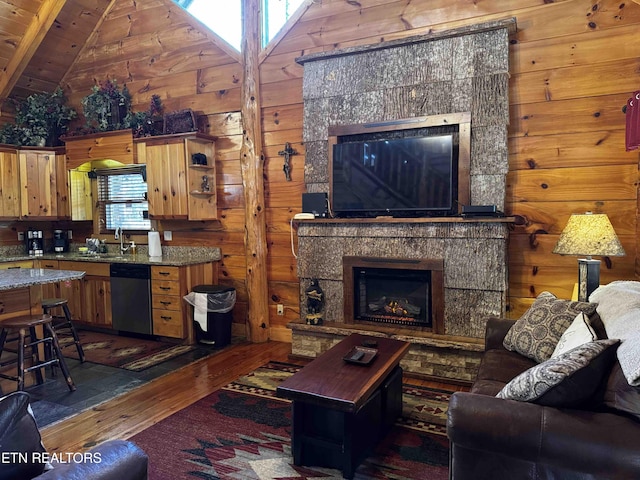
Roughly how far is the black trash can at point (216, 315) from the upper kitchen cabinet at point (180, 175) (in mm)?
873

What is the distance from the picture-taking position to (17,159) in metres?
5.41

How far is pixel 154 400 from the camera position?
3178 mm

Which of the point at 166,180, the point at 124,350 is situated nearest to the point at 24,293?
the point at 124,350

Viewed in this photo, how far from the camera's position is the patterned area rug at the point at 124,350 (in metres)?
4.01

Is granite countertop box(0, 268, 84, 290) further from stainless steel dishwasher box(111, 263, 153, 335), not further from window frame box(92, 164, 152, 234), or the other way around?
window frame box(92, 164, 152, 234)

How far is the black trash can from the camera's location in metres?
4.46

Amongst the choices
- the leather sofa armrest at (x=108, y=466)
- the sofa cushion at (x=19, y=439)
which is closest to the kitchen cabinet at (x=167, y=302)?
the leather sofa armrest at (x=108, y=466)

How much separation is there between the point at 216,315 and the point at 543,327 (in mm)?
3042

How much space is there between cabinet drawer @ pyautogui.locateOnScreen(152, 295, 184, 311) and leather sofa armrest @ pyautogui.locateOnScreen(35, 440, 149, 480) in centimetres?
339

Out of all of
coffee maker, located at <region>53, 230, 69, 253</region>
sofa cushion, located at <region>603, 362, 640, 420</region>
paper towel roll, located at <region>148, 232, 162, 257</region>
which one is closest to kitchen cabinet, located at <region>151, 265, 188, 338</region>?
paper towel roll, located at <region>148, 232, 162, 257</region>

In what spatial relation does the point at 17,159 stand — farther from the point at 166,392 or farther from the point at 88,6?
the point at 166,392

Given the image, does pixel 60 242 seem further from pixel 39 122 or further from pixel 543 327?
pixel 543 327

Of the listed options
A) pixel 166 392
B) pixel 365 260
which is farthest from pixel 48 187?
pixel 365 260

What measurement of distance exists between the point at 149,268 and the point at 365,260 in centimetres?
231
